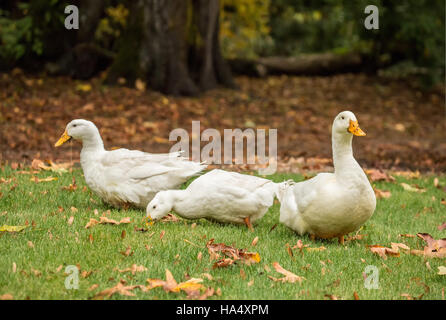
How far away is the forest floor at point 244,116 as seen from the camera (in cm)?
1041

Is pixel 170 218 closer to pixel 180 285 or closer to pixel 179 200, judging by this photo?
pixel 179 200

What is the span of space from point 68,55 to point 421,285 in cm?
1329

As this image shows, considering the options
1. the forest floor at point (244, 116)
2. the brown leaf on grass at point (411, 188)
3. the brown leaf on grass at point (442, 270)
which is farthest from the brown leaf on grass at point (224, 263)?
the forest floor at point (244, 116)

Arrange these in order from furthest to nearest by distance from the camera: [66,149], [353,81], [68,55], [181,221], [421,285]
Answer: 1. [353,81]
2. [68,55]
3. [66,149]
4. [181,221]
5. [421,285]

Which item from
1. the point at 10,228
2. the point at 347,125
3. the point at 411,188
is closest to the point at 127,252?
the point at 10,228

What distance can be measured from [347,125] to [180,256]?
5.62ft

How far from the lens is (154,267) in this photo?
13.8 feet

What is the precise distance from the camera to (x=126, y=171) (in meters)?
5.80

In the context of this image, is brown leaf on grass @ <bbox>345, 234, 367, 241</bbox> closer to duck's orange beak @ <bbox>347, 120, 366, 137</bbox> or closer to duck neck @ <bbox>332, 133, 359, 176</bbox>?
duck neck @ <bbox>332, 133, 359, 176</bbox>

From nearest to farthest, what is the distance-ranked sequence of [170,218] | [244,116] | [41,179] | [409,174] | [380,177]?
1. [170,218]
2. [41,179]
3. [380,177]
4. [409,174]
5. [244,116]

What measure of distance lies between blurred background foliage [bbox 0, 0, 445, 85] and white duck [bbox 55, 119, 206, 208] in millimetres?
9134

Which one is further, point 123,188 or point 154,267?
point 123,188
